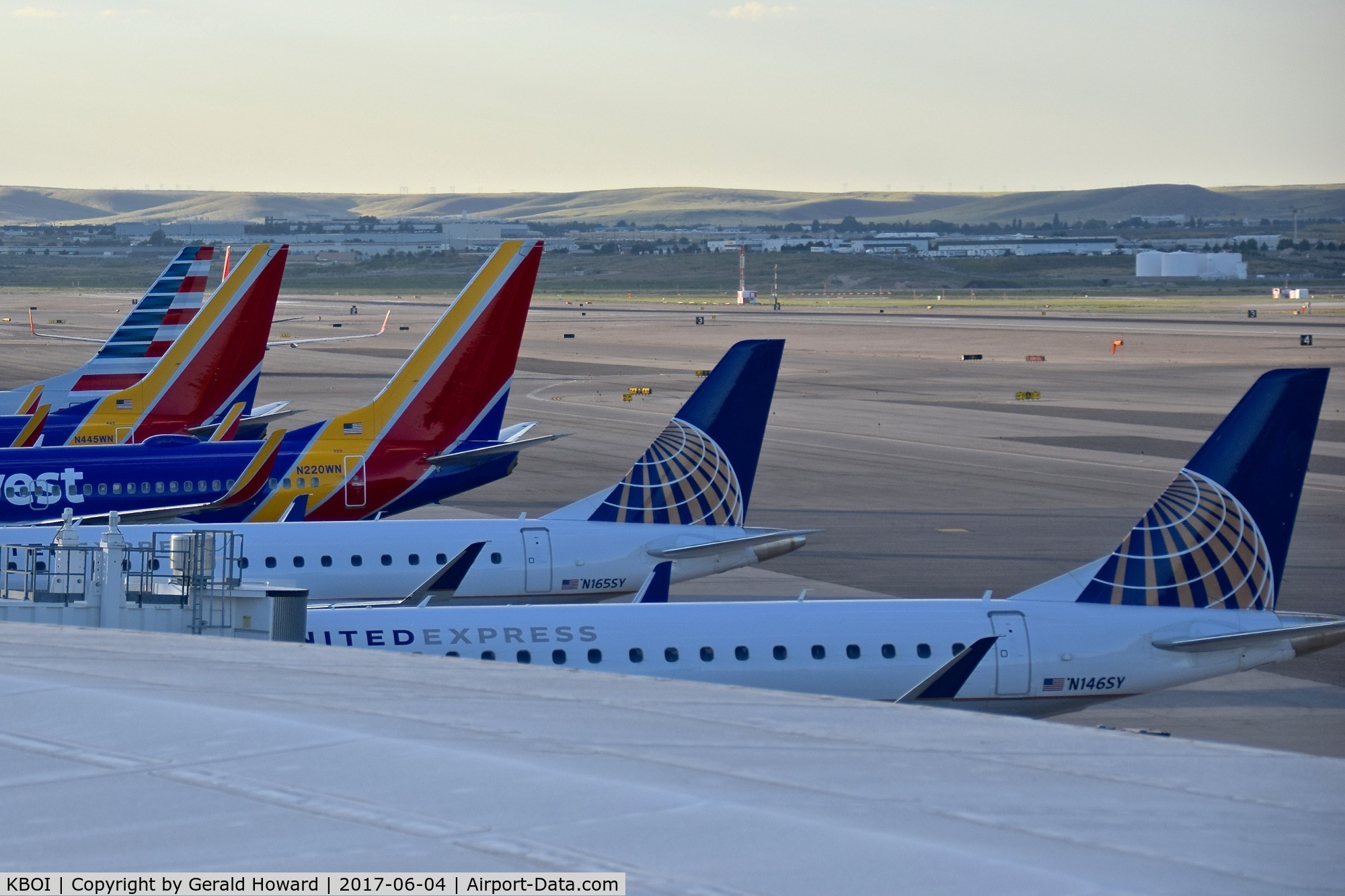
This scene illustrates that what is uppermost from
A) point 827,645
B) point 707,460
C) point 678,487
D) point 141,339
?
point 141,339

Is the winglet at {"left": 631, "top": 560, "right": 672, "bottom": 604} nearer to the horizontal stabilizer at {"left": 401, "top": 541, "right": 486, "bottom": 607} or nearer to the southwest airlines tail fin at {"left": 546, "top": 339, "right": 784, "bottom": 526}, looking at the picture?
the horizontal stabilizer at {"left": 401, "top": 541, "right": 486, "bottom": 607}

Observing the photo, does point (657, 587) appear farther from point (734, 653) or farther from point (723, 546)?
point (723, 546)

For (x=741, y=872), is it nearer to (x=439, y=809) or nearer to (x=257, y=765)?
(x=439, y=809)

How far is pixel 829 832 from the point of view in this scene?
6.86 m

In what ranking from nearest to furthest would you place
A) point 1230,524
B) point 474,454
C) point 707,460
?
point 1230,524 < point 707,460 < point 474,454

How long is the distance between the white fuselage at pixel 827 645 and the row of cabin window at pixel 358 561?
5080 mm

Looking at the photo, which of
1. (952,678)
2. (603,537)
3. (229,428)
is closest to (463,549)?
(603,537)

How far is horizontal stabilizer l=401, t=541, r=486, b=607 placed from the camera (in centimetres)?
2181

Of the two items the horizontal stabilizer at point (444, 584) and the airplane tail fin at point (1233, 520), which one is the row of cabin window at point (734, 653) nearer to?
the airplane tail fin at point (1233, 520)

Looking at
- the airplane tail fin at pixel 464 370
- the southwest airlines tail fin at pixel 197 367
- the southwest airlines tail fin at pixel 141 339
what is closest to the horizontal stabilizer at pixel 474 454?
the airplane tail fin at pixel 464 370

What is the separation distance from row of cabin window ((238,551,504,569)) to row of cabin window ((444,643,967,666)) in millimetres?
5824

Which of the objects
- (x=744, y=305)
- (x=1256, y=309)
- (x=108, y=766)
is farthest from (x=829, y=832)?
(x=744, y=305)

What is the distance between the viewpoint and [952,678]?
1752cm

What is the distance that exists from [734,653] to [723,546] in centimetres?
596
